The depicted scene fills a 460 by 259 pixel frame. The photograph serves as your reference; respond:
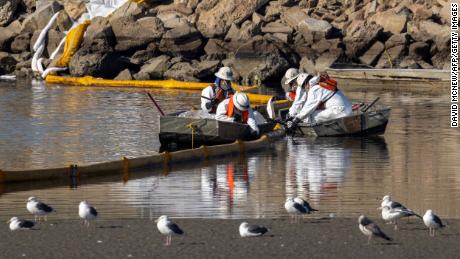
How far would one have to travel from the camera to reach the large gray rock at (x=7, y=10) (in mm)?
68562

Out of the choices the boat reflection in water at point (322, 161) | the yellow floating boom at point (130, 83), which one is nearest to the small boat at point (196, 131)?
the boat reflection in water at point (322, 161)

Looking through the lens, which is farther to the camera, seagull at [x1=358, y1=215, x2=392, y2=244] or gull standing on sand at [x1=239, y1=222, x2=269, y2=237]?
gull standing on sand at [x1=239, y1=222, x2=269, y2=237]

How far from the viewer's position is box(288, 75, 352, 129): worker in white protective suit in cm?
3256

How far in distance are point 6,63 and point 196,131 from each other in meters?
36.4

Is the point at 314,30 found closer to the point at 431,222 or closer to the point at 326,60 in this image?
the point at 326,60

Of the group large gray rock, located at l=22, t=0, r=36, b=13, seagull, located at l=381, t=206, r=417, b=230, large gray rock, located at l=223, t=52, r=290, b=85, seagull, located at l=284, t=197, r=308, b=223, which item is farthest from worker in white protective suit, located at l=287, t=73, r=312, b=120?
large gray rock, located at l=22, t=0, r=36, b=13

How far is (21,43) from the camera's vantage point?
65.4 m

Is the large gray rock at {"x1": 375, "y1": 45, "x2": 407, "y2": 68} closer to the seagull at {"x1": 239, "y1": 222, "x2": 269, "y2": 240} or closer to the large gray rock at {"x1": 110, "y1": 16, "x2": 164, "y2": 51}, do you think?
the large gray rock at {"x1": 110, "y1": 16, "x2": 164, "y2": 51}

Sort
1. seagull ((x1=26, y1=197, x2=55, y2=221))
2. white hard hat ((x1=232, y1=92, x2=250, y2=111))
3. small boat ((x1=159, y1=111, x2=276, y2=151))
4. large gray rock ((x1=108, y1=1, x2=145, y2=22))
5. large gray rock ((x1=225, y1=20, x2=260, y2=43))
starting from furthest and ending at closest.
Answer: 1. large gray rock ((x1=108, y1=1, x2=145, y2=22))
2. large gray rock ((x1=225, y1=20, x2=260, y2=43))
3. white hard hat ((x1=232, y1=92, x2=250, y2=111))
4. small boat ((x1=159, y1=111, x2=276, y2=151))
5. seagull ((x1=26, y1=197, x2=55, y2=221))

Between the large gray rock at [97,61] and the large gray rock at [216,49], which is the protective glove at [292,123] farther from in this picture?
the large gray rock at [97,61]

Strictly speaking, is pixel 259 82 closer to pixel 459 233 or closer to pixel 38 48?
pixel 38 48

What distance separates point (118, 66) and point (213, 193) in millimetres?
37793

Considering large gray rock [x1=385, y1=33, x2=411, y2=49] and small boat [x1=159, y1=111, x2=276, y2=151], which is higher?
small boat [x1=159, y1=111, x2=276, y2=151]

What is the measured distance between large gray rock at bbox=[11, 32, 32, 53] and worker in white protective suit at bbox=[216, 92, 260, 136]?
36234mm
